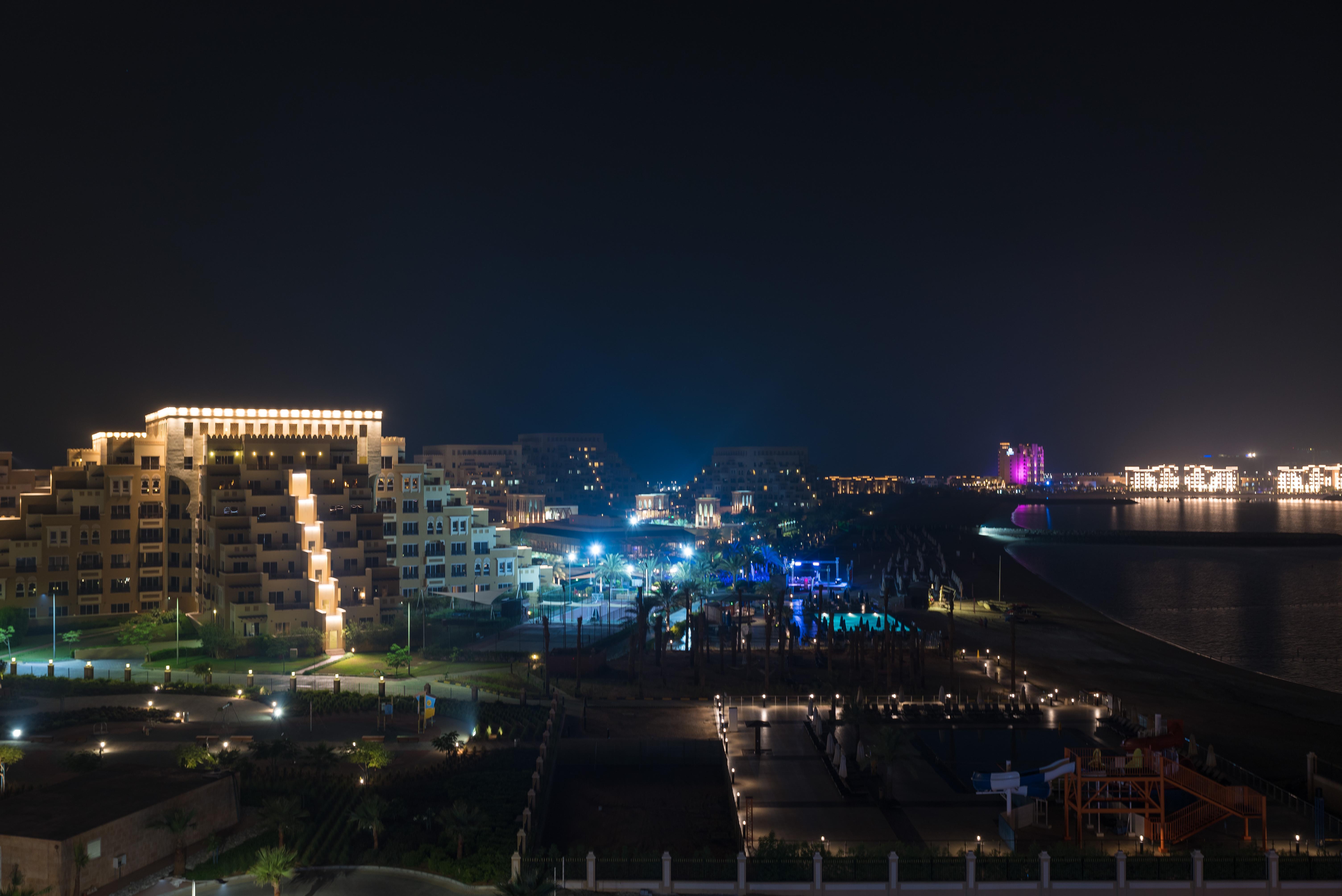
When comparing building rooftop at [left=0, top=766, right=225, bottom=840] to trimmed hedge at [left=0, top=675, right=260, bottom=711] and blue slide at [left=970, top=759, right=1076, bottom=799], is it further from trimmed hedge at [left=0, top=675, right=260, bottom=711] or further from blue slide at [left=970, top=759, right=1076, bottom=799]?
blue slide at [left=970, top=759, right=1076, bottom=799]

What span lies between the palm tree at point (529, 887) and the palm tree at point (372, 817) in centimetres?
477

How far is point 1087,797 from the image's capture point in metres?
25.7

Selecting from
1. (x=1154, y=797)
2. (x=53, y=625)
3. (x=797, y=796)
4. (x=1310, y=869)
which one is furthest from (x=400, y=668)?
(x=1310, y=869)

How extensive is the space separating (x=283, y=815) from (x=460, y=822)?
467cm

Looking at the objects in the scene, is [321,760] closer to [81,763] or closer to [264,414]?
[81,763]

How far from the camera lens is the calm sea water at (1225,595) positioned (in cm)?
6562

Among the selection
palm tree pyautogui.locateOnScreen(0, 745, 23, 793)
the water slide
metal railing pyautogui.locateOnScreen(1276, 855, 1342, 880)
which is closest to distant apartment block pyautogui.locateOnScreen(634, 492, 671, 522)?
palm tree pyautogui.locateOnScreen(0, 745, 23, 793)

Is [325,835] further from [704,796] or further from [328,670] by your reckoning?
[328,670]

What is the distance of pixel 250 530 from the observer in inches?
2255

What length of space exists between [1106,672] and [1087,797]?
3117 centimetres

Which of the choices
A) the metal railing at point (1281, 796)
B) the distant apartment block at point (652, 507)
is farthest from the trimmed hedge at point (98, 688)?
the distant apartment block at point (652, 507)

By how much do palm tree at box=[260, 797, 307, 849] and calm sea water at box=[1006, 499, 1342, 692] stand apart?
2300 inches

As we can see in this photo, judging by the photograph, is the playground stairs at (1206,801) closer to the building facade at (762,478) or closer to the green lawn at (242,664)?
the green lawn at (242,664)

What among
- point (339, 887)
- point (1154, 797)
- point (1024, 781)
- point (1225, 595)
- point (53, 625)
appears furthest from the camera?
point (1225, 595)
